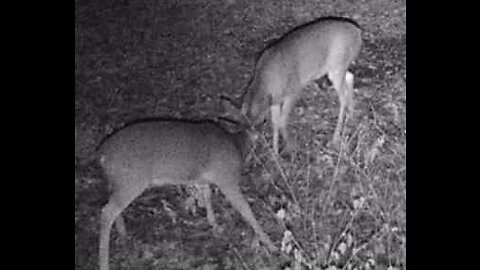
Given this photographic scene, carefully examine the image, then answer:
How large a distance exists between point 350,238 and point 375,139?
0.87ft

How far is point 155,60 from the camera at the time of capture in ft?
7.30

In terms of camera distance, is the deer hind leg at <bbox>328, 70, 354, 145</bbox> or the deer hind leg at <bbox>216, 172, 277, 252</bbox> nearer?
the deer hind leg at <bbox>216, 172, 277, 252</bbox>

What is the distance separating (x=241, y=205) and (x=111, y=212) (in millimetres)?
308

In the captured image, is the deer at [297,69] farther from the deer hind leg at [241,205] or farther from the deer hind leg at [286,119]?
the deer hind leg at [241,205]

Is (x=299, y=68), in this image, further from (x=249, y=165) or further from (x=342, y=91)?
(x=249, y=165)

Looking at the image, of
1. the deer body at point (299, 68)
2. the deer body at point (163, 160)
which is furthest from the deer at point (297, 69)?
the deer body at point (163, 160)

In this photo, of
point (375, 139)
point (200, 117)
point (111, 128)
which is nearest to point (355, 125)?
point (375, 139)

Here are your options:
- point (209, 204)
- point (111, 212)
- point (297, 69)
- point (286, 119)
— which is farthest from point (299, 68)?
point (111, 212)

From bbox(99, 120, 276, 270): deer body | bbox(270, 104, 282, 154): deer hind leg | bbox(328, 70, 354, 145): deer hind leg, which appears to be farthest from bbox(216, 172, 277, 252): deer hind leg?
bbox(328, 70, 354, 145): deer hind leg

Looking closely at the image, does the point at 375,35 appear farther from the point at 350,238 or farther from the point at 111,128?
the point at 111,128

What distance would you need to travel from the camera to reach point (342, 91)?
2.30m

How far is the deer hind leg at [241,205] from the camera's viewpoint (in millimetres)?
2170

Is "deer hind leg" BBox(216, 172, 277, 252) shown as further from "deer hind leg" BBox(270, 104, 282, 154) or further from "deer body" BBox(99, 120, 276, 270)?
"deer hind leg" BBox(270, 104, 282, 154)

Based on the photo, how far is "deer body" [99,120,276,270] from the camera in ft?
6.93
